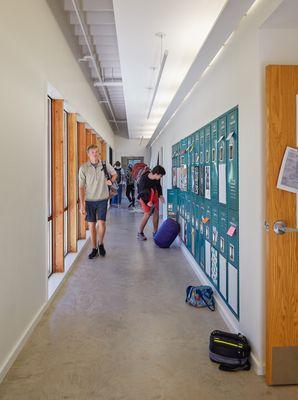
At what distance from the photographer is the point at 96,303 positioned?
3467 mm

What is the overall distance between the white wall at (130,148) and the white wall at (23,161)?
516 inches

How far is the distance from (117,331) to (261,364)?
3.91 ft

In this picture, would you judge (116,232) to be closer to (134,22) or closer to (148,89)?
(148,89)

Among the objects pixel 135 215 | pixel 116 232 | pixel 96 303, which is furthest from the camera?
pixel 135 215

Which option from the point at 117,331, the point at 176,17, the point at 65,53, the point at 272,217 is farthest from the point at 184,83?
the point at 117,331

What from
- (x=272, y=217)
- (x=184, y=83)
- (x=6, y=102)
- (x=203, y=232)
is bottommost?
(x=203, y=232)

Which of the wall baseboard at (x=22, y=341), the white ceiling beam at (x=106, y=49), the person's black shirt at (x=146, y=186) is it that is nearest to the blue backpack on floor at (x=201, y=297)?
the wall baseboard at (x=22, y=341)

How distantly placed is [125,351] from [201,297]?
3.72 feet

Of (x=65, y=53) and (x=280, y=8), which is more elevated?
(x=65, y=53)

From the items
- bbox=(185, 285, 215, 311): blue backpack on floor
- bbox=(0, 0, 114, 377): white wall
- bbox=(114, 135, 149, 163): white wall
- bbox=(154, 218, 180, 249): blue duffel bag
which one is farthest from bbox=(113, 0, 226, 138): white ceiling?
bbox=(114, 135, 149, 163): white wall

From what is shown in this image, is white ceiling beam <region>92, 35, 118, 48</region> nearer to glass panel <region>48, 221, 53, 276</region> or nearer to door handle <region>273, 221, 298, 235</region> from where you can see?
glass panel <region>48, 221, 53, 276</region>

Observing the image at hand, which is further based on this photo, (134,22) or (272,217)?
(134,22)

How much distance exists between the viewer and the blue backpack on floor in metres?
3.35

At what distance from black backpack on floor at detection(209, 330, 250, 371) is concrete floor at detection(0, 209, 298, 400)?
0.17 feet
